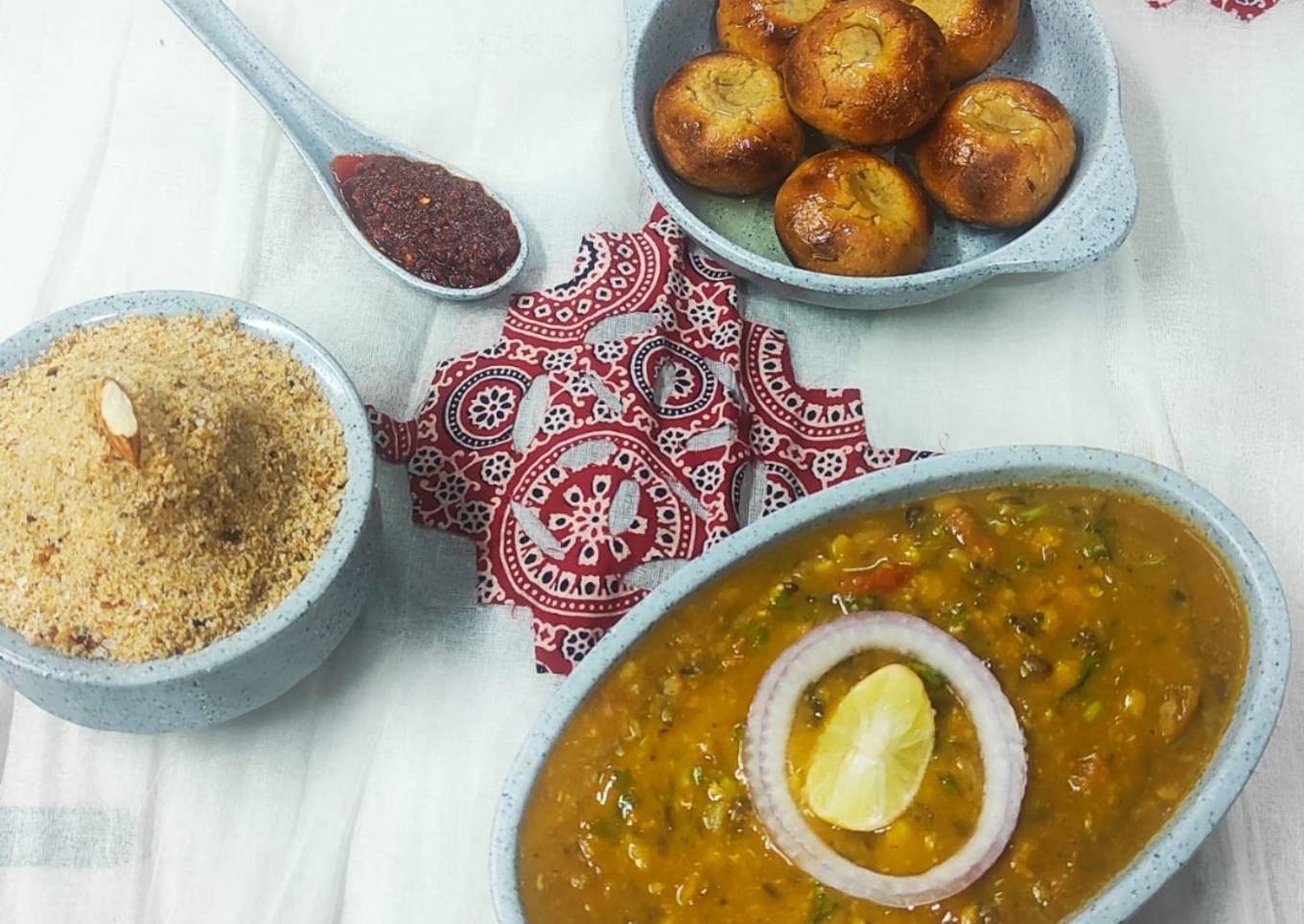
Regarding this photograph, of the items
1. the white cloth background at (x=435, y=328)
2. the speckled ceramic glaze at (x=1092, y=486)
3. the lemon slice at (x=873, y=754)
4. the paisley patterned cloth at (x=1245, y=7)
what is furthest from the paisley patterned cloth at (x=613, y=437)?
the paisley patterned cloth at (x=1245, y=7)

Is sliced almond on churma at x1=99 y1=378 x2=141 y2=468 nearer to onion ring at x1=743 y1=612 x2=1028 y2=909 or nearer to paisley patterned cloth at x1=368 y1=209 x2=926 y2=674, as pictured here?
paisley patterned cloth at x1=368 y1=209 x2=926 y2=674

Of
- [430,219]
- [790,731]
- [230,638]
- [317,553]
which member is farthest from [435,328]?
[790,731]

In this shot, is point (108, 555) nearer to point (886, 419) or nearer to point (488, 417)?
point (488, 417)

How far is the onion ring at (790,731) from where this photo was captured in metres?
1.16

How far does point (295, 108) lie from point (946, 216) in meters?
0.90

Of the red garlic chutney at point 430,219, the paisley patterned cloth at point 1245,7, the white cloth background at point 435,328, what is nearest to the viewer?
the white cloth background at point 435,328

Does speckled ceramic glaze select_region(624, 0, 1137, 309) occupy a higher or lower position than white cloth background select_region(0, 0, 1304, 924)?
higher

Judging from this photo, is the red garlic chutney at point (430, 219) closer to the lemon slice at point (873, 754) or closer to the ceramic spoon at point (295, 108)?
the ceramic spoon at point (295, 108)

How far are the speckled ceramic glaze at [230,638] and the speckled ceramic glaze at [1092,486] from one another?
0.27 metres

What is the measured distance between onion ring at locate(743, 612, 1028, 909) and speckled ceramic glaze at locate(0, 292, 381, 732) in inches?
17.2

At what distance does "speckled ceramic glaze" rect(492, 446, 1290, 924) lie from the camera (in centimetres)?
115

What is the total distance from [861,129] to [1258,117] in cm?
71

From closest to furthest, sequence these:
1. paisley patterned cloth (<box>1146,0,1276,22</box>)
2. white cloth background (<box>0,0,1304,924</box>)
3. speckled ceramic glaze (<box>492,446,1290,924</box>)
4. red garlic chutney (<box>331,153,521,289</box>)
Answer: speckled ceramic glaze (<box>492,446,1290,924</box>), white cloth background (<box>0,0,1304,924</box>), red garlic chutney (<box>331,153,521,289</box>), paisley patterned cloth (<box>1146,0,1276,22</box>)

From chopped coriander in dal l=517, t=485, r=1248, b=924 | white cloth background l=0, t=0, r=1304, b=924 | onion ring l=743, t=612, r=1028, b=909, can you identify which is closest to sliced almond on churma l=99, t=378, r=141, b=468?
white cloth background l=0, t=0, r=1304, b=924
